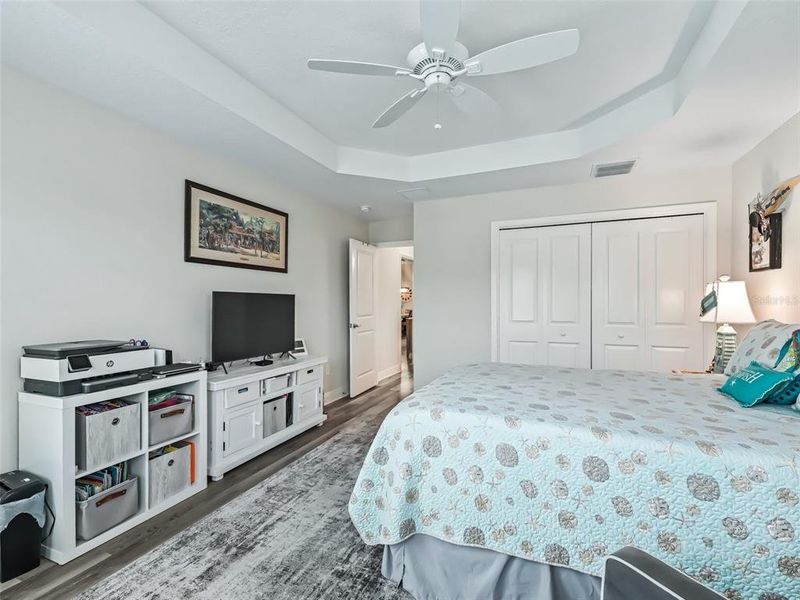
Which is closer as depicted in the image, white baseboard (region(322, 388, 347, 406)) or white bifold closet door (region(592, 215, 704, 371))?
white bifold closet door (region(592, 215, 704, 371))

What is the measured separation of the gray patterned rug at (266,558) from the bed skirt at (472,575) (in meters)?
0.10

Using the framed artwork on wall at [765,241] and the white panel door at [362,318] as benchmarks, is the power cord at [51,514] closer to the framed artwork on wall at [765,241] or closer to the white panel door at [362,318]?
the white panel door at [362,318]

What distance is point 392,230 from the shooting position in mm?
5410

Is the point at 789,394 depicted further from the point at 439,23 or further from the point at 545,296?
the point at 545,296

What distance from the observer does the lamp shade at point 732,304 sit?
2662 millimetres

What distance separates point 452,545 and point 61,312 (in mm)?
2388

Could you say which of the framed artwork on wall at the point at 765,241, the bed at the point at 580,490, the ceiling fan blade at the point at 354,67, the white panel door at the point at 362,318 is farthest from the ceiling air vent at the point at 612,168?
the white panel door at the point at 362,318

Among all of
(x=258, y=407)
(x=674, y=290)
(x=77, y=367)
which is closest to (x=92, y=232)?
(x=77, y=367)

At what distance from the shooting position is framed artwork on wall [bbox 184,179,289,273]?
293 cm

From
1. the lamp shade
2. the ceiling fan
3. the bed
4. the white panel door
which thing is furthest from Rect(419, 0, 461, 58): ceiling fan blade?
the white panel door

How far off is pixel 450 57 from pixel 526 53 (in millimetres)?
344

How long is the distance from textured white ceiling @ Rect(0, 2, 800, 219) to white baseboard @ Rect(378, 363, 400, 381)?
342cm

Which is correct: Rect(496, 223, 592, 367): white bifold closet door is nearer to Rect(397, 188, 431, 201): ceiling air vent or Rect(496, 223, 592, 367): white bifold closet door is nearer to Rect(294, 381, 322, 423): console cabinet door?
Rect(397, 188, 431, 201): ceiling air vent

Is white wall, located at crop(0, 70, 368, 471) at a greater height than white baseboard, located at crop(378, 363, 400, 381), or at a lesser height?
greater
